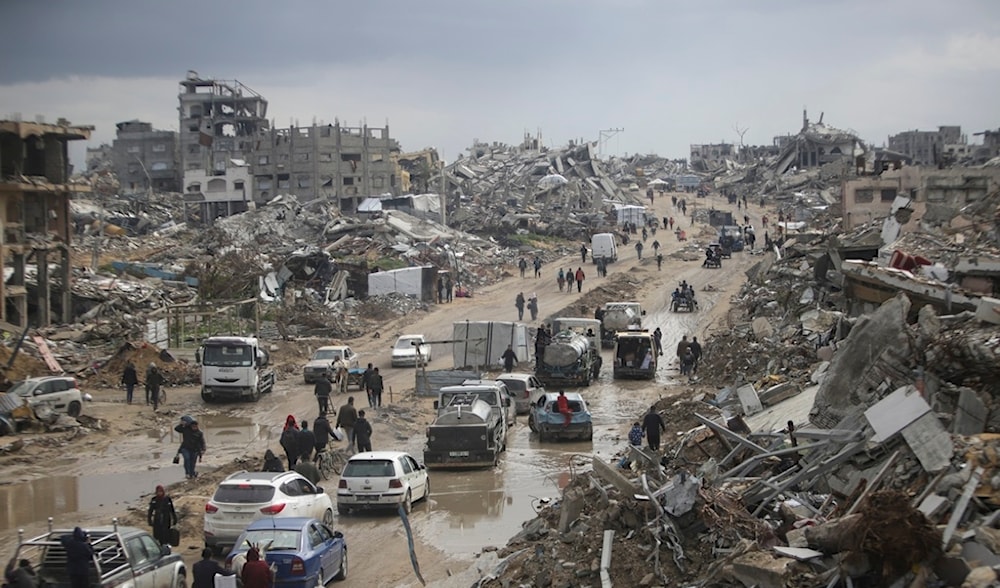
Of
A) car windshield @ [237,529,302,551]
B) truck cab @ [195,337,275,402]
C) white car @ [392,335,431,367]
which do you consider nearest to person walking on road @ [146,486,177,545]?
car windshield @ [237,529,302,551]

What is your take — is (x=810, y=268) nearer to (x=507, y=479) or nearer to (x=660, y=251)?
(x=507, y=479)

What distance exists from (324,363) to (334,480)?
519 inches

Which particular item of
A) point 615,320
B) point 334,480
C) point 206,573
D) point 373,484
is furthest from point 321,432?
point 615,320

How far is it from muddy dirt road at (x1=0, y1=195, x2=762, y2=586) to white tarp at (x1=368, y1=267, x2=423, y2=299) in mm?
7506

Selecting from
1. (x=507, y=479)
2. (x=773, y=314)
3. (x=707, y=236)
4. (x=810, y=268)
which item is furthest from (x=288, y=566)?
(x=707, y=236)

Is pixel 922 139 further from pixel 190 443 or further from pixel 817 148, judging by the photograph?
pixel 190 443

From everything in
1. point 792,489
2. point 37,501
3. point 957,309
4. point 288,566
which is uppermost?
point 957,309

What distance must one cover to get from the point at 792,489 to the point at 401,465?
8038mm

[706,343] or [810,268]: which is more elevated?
[810,268]

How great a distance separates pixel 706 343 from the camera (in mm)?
38906

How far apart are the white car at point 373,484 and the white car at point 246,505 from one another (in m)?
2.01

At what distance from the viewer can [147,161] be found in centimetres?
12031

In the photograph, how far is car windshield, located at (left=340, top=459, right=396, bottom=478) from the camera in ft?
59.8

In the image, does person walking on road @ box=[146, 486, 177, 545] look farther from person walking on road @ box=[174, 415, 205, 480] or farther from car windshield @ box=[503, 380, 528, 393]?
car windshield @ box=[503, 380, 528, 393]
